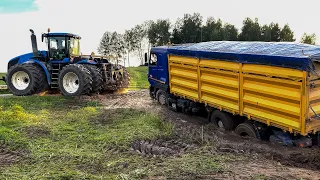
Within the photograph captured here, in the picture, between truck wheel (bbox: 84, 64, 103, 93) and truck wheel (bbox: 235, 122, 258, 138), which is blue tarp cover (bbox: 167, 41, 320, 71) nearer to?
truck wheel (bbox: 235, 122, 258, 138)

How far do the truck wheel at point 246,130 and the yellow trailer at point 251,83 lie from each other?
0.03 metres

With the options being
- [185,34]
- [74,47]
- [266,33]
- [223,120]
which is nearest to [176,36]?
[185,34]

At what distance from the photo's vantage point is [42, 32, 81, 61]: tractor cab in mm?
16562

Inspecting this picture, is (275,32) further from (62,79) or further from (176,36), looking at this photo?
(62,79)

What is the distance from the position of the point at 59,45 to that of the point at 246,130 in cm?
1074

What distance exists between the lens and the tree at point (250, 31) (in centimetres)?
4575

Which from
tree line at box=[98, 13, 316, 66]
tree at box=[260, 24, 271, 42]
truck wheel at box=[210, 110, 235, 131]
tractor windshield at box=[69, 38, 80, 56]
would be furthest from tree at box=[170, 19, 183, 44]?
truck wheel at box=[210, 110, 235, 131]

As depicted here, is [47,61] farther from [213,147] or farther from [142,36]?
[142,36]

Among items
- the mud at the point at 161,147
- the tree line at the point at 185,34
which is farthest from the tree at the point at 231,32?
the mud at the point at 161,147

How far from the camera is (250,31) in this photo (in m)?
45.8

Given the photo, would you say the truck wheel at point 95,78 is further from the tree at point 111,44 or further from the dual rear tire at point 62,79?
the tree at point 111,44

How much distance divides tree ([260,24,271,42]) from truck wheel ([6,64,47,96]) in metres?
35.2

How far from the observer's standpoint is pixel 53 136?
9.04 m

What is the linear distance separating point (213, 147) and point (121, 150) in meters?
2.07
